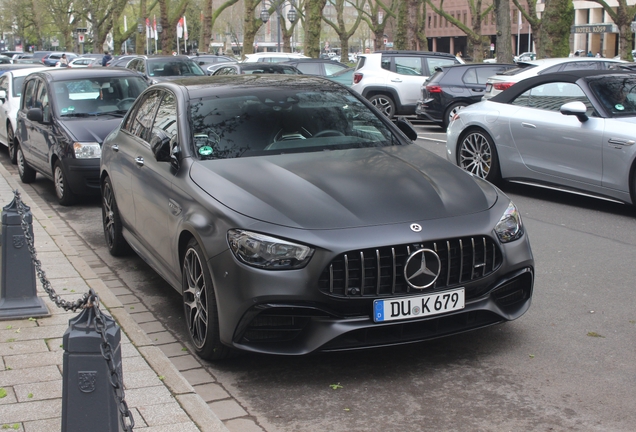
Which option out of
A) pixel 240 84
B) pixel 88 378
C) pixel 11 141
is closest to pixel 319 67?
pixel 11 141

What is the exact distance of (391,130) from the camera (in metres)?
6.43

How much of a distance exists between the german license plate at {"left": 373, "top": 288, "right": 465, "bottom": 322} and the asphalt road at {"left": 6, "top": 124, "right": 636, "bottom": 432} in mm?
404

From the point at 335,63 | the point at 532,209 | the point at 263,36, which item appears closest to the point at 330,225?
the point at 532,209

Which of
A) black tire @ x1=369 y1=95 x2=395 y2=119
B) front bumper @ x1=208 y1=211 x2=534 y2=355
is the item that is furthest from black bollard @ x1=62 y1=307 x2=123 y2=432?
black tire @ x1=369 y1=95 x2=395 y2=119

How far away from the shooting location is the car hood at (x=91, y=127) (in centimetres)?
1064

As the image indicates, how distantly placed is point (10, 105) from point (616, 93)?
997 centimetres

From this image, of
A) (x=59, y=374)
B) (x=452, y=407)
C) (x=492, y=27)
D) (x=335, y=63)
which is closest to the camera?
(x=452, y=407)

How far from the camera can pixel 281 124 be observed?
6.06 m

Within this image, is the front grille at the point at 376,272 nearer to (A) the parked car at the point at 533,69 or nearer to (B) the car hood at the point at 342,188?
(B) the car hood at the point at 342,188

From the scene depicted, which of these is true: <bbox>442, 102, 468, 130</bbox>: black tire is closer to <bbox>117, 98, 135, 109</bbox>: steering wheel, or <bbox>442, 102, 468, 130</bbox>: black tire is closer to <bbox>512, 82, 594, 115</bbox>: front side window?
<bbox>512, 82, 594, 115</bbox>: front side window

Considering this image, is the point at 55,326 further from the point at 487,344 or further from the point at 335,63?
the point at 335,63

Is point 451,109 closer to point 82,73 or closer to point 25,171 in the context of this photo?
point 82,73

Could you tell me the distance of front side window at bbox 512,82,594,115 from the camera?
9.81 m

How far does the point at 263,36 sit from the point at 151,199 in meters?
176
